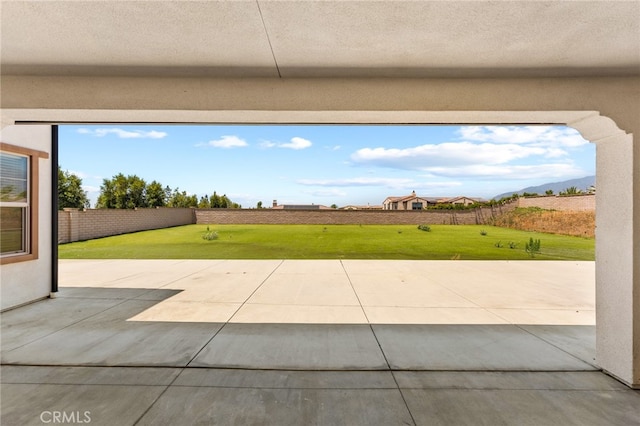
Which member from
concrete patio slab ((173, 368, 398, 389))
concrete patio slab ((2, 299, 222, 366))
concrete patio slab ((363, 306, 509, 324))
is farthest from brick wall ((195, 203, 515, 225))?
concrete patio slab ((173, 368, 398, 389))

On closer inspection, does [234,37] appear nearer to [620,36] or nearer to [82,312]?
[620,36]

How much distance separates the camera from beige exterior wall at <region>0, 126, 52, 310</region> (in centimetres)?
630

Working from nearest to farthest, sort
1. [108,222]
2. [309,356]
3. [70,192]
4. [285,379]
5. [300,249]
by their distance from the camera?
1. [285,379]
2. [309,356]
3. [300,249]
4. [108,222]
5. [70,192]

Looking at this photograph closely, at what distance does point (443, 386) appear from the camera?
12.1ft

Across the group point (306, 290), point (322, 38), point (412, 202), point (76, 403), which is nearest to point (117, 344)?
point (76, 403)

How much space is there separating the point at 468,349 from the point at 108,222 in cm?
2416

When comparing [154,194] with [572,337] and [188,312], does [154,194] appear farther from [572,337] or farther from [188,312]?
[572,337]

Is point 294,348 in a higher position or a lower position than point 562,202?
lower

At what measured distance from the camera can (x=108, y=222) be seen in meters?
21.5

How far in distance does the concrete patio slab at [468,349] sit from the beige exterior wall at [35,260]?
7.55 m

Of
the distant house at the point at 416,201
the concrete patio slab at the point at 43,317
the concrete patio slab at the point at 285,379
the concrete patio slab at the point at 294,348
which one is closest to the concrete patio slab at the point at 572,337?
the concrete patio slab at the point at 294,348

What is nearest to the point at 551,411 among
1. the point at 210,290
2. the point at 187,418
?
the point at 187,418

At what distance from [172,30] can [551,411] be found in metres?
5.60

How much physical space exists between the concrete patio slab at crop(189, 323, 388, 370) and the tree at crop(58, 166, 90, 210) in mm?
30113
